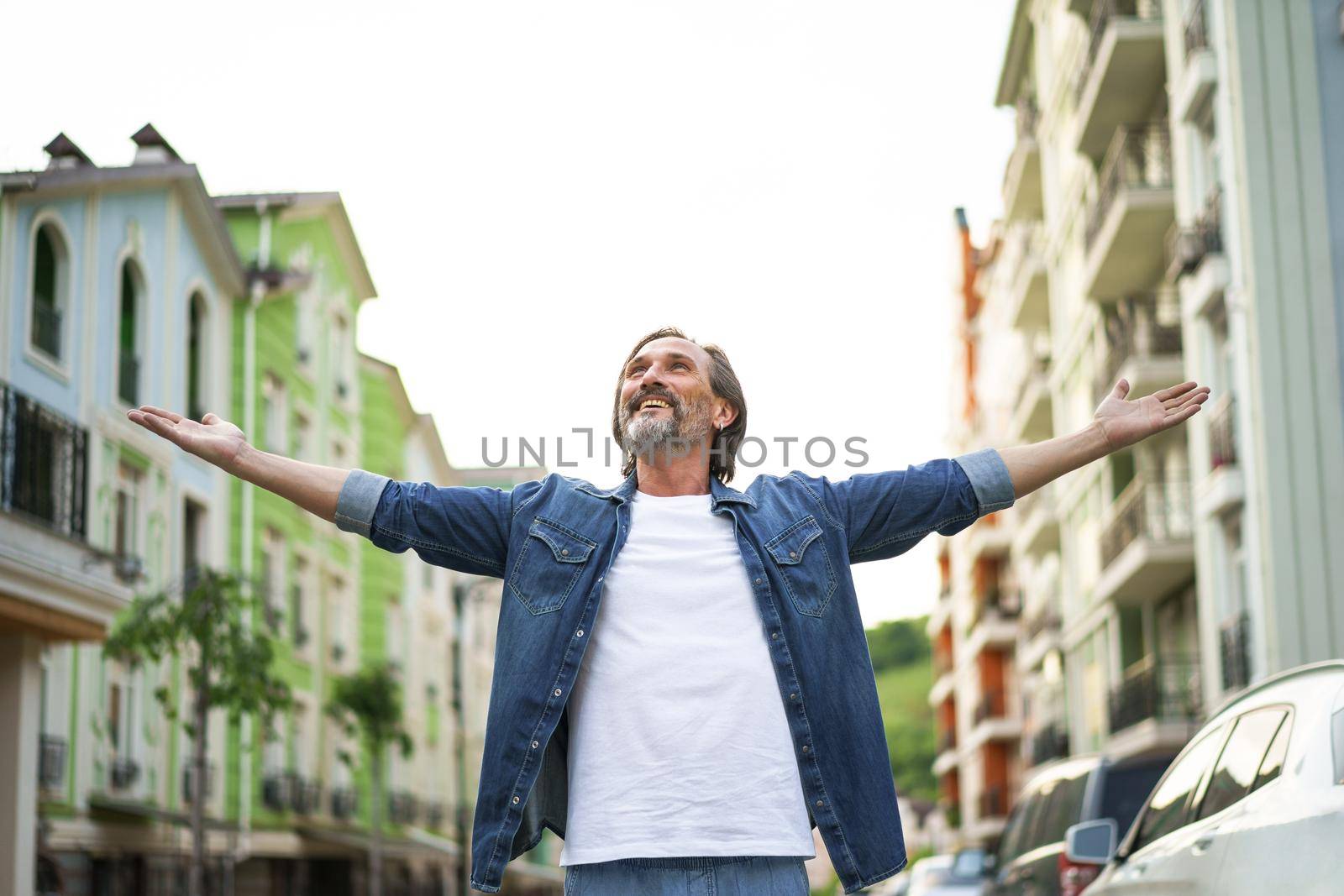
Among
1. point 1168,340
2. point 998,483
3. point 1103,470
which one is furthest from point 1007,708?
point 998,483

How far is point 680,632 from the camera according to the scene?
397 cm

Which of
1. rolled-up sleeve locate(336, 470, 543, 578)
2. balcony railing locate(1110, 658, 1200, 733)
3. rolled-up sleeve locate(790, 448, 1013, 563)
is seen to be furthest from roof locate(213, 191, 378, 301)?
rolled-up sleeve locate(790, 448, 1013, 563)

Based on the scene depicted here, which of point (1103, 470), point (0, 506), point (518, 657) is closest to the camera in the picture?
point (518, 657)

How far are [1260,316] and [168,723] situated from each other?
16.7m

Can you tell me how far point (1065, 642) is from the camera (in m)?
42.5

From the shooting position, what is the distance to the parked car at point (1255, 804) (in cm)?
435

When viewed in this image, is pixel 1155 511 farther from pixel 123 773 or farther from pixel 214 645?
pixel 123 773

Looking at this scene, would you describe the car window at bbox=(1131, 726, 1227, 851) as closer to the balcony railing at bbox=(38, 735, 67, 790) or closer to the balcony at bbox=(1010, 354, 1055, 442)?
the balcony railing at bbox=(38, 735, 67, 790)

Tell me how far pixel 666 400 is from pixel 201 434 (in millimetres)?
1100

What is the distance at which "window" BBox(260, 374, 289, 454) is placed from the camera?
34.3 meters

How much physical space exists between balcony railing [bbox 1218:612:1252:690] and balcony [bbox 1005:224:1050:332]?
16866 millimetres

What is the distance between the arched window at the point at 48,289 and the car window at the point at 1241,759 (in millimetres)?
17505

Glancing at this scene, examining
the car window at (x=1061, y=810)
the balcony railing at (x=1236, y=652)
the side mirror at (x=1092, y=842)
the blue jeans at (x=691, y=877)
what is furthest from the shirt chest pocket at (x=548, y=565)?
the balcony railing at (x=1236, y=652)

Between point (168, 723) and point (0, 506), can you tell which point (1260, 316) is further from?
point (168, 723)
